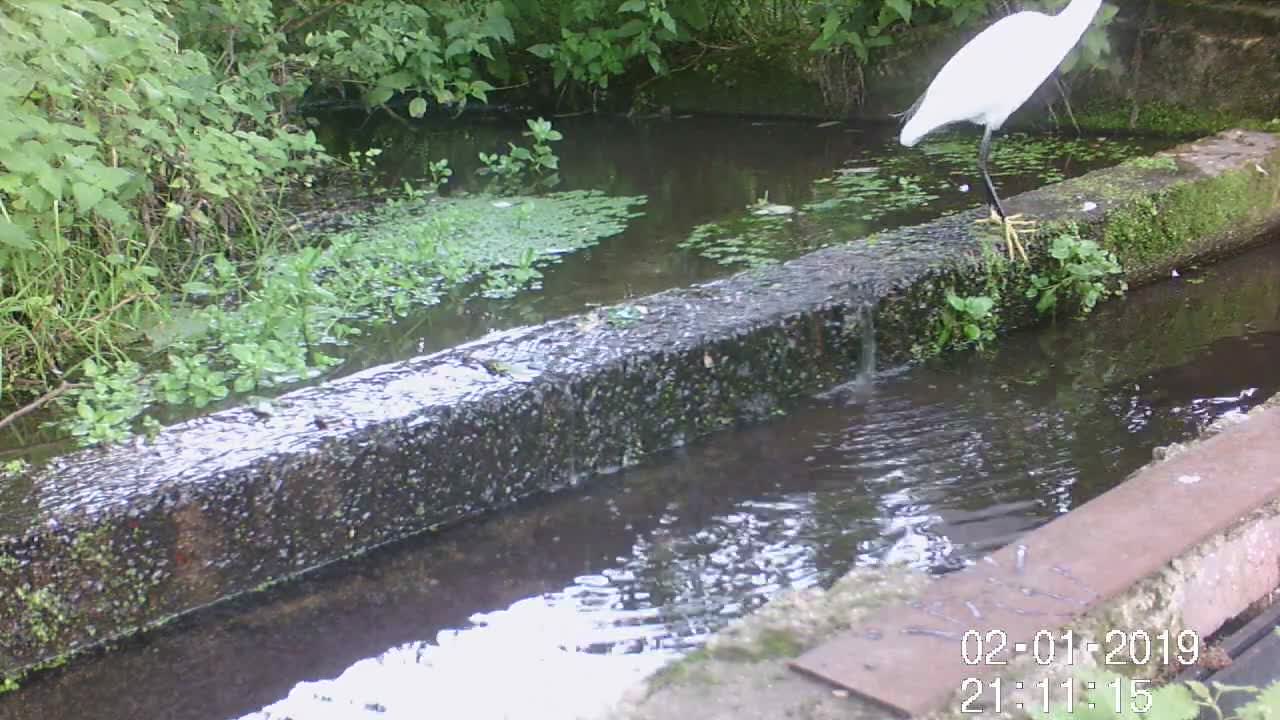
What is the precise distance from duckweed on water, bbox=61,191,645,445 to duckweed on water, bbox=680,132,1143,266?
62cm

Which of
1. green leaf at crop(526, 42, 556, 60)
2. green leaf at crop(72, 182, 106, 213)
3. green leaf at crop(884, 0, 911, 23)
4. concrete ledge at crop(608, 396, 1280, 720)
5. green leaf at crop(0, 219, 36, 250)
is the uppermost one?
green leaf at crop(884, 0, 911, 23)

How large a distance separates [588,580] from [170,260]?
234 cm

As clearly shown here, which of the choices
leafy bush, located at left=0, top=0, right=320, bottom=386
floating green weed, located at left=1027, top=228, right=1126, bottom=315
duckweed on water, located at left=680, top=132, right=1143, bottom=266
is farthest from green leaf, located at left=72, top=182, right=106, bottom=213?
floating green weed, located at left=1027, top=228, right=1126, bottom=315

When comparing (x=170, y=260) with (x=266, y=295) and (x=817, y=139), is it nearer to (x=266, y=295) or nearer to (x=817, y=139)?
(x=266, y=295)

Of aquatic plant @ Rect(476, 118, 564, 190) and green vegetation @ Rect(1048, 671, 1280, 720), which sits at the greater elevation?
aquatic plant @ Rect(476, 118, 564, 190)

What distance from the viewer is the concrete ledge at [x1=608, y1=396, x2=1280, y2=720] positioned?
150 cm

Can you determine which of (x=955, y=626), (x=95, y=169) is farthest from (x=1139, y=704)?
(x=95, y=169)

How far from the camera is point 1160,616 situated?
1.70m

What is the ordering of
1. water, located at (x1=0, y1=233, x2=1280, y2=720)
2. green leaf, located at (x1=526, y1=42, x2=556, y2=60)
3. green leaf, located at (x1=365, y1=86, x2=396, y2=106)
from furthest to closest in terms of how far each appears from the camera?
green leaf, located at (x1=526, y1=42, x2=556, y2=60) < green leaf, located at (x1=365, y1=86, x2=396, y2=106) < water, located at (x1=0, y1=233, x2=1280, y2=720)

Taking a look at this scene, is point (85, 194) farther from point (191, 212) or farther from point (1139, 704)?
point (1139, 704)

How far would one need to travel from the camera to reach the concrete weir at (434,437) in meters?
2.14

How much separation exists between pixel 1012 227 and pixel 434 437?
217cm

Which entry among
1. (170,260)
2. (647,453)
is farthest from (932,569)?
(170,260)

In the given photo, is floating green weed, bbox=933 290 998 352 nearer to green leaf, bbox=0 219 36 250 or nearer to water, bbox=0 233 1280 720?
water, bbox=0 233 1280 720
